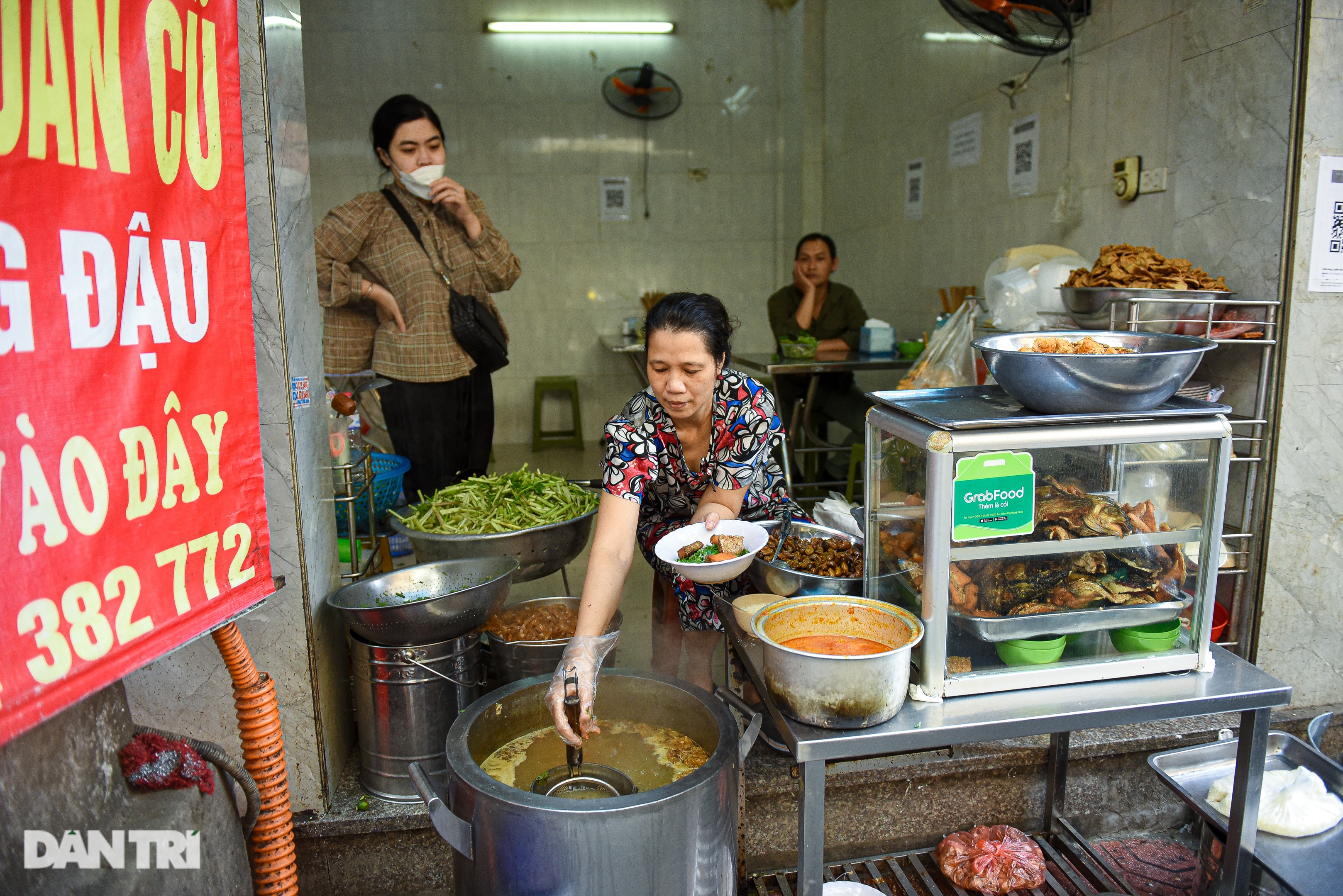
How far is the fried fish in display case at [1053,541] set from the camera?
160 centimetres

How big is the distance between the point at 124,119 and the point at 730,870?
1751mm

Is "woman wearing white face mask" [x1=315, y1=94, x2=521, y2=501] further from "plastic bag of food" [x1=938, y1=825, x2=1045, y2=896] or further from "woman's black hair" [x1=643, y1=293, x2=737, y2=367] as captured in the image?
"plastic bag of food" [x1=938, y1=825, x2=1045, y2=896]

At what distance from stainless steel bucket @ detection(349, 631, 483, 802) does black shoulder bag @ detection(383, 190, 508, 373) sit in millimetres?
1522

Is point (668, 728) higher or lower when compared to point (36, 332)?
lower

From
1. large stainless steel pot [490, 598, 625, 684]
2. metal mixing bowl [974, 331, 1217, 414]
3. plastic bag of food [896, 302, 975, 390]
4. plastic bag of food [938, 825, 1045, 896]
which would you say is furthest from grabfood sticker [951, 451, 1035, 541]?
plastic bag of food [896, 302, 975, 390]

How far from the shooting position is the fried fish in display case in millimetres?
1603

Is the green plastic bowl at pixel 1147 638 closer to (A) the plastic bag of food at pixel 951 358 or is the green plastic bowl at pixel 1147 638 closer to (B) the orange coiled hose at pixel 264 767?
(B) the orange coiled hose at pixel 264 767

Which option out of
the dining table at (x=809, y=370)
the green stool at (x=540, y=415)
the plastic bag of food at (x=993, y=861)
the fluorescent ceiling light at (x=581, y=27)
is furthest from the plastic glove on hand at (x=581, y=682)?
the fluorescent ceiling light at (x=581, y=27)

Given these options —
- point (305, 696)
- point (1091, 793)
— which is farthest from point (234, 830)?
point (1091, 793)

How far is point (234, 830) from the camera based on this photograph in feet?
5.84

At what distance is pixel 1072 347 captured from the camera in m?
1.79

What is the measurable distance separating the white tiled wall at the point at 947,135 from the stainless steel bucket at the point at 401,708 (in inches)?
109

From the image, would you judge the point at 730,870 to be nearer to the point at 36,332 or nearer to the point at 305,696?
the point at 305,696

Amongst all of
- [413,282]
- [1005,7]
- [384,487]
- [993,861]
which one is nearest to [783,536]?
[993,861]
